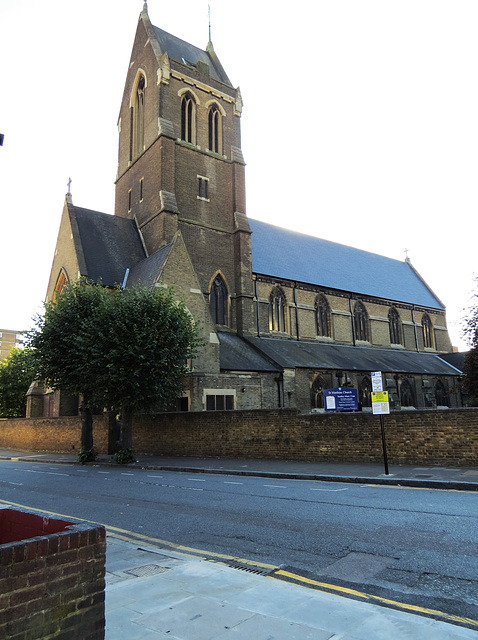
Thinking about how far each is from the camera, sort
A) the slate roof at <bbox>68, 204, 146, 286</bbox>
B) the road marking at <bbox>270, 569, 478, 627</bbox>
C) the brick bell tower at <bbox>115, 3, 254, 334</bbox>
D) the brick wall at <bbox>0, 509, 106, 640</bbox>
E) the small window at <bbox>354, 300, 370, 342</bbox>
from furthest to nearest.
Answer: the small window at <bbox>354, 300, 370, 342</bbox> → the brick bell tower at <bbox>115, 3, 254, 334</bbox> → the slate roof at <bbox>68, 204, 146, 286</bbox> → the road marking at <bbox>270, 569, 478, 627</bbox> → the brick wall at <bbox>0, 509, 106, 640</bbox>

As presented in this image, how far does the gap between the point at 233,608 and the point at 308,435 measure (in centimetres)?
1370

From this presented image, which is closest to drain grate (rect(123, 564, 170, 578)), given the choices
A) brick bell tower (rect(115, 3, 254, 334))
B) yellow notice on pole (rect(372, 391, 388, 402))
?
yellow notice on pole (rect(372, 391, 388, 402))

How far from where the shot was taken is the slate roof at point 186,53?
3600 cm

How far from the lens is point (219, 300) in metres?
32.8

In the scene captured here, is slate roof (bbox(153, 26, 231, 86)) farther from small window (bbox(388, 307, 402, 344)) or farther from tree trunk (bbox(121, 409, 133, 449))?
tree trunk (bbox(121, 409, 133, 449))

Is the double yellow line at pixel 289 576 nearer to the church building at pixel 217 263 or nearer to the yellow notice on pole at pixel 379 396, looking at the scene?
the yellow notice on pole at pixel 379 396

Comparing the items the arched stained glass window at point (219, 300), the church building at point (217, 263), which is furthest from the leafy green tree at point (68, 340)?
the arched stained glass window at point (219, 300)

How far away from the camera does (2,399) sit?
46094 mm

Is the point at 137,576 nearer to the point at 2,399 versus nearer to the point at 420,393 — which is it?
the point at 420,393

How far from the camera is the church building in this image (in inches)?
1102

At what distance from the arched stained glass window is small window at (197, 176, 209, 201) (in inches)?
233

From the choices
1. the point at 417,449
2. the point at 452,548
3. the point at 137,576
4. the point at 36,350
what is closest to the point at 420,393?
the point at 417,449

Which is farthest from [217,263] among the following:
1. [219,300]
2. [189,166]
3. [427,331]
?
[427,331]

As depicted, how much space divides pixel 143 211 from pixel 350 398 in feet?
67.9
